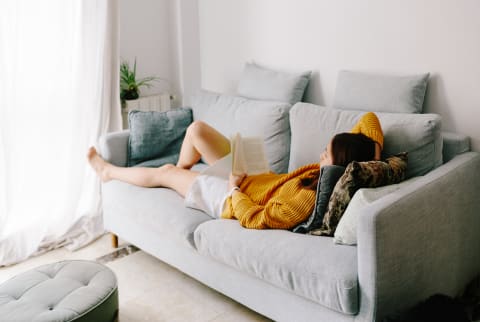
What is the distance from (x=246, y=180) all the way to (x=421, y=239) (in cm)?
95

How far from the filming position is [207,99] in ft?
11.3

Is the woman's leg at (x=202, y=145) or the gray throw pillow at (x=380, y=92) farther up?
the gray throw pillow at (x=380, y=92)

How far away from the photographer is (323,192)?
225 centimetres

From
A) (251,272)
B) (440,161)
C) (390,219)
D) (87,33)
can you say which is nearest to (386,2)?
(440,161)

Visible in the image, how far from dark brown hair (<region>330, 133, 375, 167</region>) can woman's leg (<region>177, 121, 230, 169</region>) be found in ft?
2.96

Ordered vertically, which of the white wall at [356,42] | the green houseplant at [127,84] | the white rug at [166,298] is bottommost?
the white rug at [166,298]

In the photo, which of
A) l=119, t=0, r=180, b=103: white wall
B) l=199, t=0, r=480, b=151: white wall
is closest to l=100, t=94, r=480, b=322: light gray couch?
l=199, t=0, r=480, b=151: white wall

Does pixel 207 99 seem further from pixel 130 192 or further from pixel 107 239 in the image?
pixel 107 239

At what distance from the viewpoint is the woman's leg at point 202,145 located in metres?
3.06

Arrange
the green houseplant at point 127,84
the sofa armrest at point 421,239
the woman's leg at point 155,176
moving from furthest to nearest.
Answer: the green houseplant at point 127,84
the woman's leg at point 155,176
the sofa armrest at point 421,239

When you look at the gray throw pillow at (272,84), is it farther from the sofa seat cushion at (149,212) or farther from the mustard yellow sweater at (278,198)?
the sofa seat cushion at (149,212)

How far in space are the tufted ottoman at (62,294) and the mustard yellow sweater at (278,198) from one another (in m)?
0.64

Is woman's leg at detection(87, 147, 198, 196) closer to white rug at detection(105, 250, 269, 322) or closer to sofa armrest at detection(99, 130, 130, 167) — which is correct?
sofa armrest at detection(99, 130, 130, 167)

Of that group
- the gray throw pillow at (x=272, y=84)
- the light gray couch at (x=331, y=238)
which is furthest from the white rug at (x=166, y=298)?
the gray throw pillow at (x=272, y=84)
